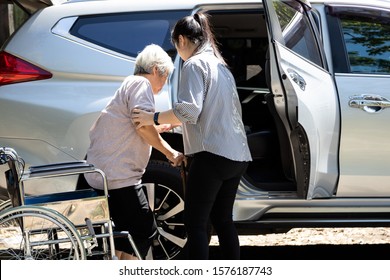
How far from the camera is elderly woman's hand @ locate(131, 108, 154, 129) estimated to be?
529 cm

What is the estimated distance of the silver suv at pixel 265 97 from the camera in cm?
609

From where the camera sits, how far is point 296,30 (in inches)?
240

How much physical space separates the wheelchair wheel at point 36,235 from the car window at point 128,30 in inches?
61.3

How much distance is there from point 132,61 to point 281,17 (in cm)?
105

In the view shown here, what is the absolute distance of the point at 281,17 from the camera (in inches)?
232

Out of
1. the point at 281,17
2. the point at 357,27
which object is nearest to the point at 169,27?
the point at 281,17

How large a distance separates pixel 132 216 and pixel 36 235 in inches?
22.7

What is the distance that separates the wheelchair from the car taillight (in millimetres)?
1033

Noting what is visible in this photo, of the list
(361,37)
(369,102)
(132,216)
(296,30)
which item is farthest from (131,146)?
(361,37)

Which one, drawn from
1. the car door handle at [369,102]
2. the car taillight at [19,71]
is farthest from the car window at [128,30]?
the car door handle at [369,102]

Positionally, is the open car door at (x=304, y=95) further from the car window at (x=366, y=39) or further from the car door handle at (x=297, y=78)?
the car window at (x=366, y=39)

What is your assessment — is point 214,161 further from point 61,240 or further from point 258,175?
point 258,175

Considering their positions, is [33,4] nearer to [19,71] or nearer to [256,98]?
[19,71]

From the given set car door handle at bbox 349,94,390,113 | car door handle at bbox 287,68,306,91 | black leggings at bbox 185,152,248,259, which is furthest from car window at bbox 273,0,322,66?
black leggings at bbox 185,152,248,259
